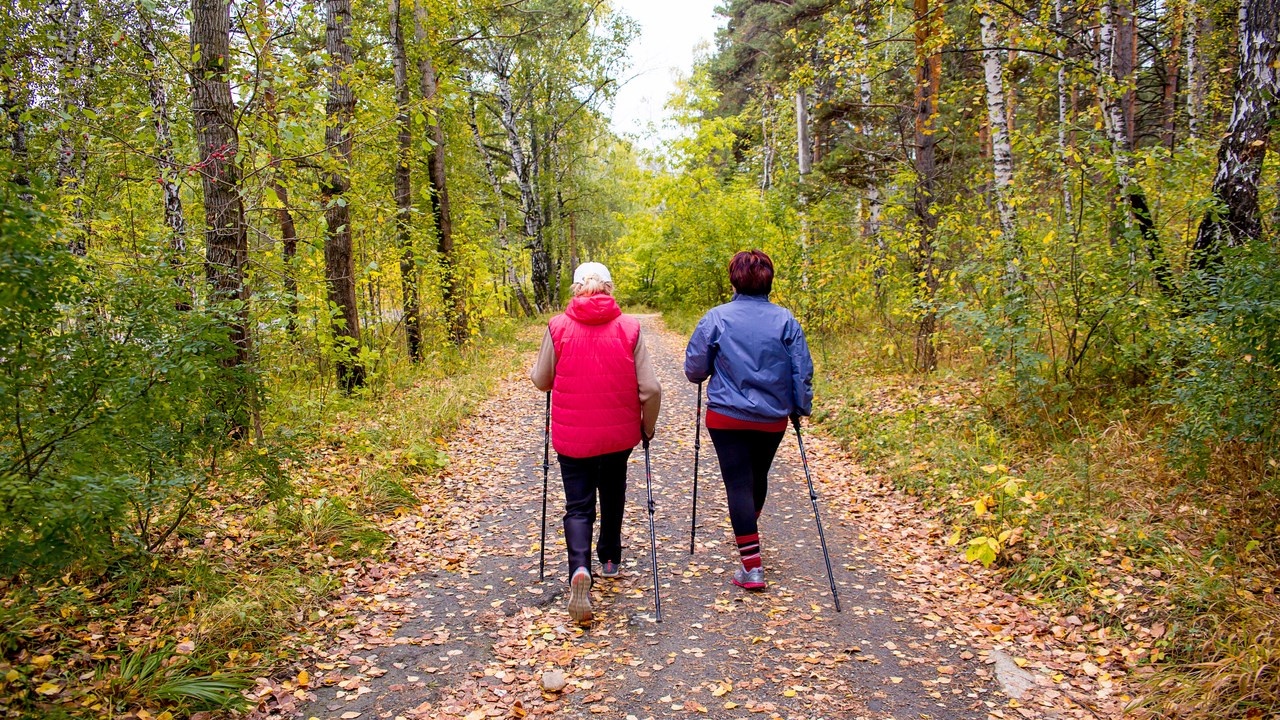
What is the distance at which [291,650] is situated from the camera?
3842 mm

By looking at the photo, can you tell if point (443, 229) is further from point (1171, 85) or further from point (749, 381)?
point (1171, 85)

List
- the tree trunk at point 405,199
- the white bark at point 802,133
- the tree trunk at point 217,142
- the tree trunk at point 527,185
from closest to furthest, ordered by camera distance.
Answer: the tree trunk at point 217,142
the tree trunk at point 405,199
the white bark at point 802,133
the tree trunk at point 527,185

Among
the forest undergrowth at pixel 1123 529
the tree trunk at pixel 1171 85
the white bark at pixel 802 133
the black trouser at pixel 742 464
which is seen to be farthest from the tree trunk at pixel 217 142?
the tree trunk at pixel 1171 85

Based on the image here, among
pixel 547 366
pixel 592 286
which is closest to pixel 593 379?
pixel 547 366

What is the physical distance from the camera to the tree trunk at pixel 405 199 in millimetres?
11436

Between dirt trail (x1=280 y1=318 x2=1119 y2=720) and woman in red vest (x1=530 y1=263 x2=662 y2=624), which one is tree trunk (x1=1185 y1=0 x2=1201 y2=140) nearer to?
dirt trail (x1=280 y1=318 x2=1119 y2=720)

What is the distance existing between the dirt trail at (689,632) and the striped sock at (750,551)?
0.21 metres

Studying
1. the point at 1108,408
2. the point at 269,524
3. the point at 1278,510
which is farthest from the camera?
the point at 1108,408

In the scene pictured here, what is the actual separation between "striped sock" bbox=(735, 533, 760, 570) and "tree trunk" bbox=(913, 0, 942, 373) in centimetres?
576

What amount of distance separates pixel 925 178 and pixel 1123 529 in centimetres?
653

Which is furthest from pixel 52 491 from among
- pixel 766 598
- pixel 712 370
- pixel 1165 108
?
pixel 1165 108

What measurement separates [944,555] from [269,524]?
5.16m

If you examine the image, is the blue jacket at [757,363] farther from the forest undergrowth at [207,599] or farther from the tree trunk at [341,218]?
the tree trunk at [341,218]

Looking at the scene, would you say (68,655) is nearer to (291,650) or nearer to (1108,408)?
(291,650)
